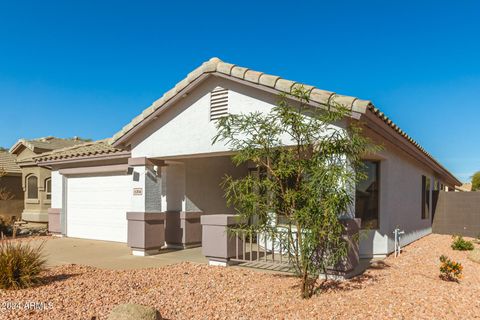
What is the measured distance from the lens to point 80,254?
1061 cm

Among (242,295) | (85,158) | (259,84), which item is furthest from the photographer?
(85,158)

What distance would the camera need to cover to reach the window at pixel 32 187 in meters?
20.3

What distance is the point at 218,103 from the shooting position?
9.23 meters

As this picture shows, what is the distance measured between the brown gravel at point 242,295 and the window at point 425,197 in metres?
6.82

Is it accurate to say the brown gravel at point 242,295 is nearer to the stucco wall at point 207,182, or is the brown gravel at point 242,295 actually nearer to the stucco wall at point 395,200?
the stucco wall at point 395,200

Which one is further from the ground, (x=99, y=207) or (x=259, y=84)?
(x=259, y=84)

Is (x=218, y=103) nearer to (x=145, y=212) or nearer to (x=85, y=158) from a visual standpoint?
(x=145, y=212)

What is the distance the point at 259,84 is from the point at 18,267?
5561mm

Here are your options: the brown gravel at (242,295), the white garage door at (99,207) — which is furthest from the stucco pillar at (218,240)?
the white garage door at (99,207)

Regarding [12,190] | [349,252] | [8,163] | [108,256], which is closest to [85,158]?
[108,256]

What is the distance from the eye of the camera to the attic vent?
909 centimetres

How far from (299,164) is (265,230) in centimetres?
123

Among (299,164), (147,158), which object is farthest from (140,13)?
(299,164)

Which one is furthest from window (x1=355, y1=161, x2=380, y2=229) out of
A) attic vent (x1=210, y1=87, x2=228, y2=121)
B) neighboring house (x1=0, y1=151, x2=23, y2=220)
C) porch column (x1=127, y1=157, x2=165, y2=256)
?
neighboring house (x1=0, y1=151, x2=23, y2=220)
